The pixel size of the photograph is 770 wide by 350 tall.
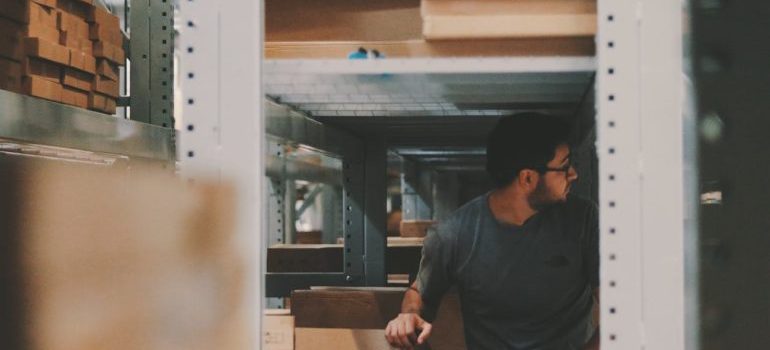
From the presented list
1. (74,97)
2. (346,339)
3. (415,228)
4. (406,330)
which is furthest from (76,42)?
(415,228)

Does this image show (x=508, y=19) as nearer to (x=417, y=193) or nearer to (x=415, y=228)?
(x=415, y=228)

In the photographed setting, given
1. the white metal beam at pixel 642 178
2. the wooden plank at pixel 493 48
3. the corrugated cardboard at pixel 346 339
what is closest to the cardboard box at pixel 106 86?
the corrugated cardboard at pixel 346 339

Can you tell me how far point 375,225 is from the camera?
2.30m

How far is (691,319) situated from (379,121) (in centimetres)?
106

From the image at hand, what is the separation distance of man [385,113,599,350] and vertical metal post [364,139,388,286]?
723 millimetres

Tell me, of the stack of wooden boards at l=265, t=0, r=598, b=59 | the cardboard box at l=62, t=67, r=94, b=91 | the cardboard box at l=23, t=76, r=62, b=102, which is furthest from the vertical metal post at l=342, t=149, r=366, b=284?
the stack of wooden boards at l=265, t=0, r=598, b=59

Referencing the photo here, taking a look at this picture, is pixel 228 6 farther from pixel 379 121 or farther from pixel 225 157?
pixel 379 121

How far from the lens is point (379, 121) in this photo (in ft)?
5.88

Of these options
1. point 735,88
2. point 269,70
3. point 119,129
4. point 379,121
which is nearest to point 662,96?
point 735,88

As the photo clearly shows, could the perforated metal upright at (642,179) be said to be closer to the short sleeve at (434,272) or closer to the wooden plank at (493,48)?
the wooden plank at (493,48)

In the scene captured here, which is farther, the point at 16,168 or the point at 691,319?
the point at 16,168

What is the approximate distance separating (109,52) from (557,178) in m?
1.23

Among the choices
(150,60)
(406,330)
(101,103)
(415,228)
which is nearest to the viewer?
(406,330)

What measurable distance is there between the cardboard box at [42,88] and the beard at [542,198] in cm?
112
